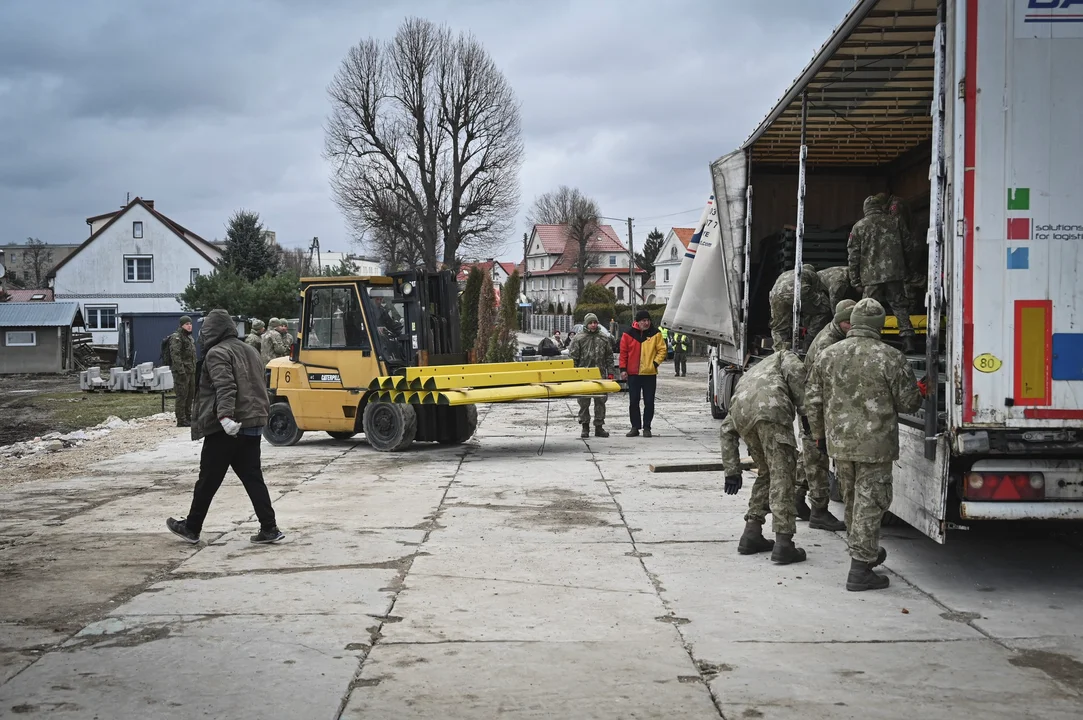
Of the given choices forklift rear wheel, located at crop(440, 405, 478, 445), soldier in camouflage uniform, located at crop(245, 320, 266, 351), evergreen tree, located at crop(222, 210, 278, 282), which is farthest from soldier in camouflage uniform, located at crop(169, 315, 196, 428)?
evergreen tree, located at crop(222, 210, 278, 282)

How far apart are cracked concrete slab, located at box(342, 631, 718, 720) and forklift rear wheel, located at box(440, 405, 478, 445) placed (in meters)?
9.20

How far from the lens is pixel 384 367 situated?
13.9 metres

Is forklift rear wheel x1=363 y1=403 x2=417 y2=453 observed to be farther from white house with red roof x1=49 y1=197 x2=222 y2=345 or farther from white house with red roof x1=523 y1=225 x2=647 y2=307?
white house with red roof x1=523 y1=225 x2=647 y2=307

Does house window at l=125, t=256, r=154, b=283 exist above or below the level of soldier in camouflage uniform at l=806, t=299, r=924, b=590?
Answer: above

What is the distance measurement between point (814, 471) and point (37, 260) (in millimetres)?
116575

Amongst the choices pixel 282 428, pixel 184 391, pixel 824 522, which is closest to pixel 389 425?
pixel 282 428

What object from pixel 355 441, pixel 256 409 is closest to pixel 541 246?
pixel 355 441

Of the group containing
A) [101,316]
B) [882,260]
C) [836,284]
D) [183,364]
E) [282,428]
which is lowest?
[282,428]

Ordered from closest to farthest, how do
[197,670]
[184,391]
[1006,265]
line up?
1. [197,670]
2. [1006,265]
3. [184,391]

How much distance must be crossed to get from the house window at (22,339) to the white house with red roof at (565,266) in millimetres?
57841

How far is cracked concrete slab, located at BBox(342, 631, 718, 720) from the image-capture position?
445 centimetres

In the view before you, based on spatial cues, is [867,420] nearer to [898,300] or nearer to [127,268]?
[898,300]

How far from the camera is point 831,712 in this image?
174 inches

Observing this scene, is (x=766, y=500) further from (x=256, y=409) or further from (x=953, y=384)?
(x=256, y=409)
